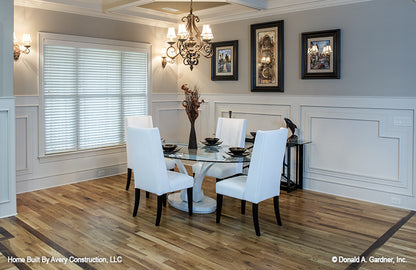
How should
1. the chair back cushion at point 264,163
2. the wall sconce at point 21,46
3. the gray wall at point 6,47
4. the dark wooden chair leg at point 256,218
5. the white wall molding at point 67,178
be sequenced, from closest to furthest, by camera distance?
the chair back cushion at point 264,163 → the dark wooden chair leg at point 256,218 → the gray wall at point 6,47 → the wall sconce at point 21,46 → the white wall molding at point 67,178

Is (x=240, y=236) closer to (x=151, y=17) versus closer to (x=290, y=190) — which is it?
(x=290, y=190)

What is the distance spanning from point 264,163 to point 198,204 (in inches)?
44.9

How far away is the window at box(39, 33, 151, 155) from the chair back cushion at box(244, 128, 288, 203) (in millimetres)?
3083

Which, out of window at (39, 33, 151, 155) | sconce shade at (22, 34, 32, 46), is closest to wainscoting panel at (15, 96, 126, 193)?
window at (39, 33, 151, 155)

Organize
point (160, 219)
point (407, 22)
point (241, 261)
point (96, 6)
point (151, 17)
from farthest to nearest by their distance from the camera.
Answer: point (151, 17) < point (96, 6) < point (407, 22) < point (160, 219) < point (241, 261)

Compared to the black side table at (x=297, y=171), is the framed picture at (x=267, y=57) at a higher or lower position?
higher

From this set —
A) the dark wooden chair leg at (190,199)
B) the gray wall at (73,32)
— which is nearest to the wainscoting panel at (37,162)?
the gray wall at (73,32)

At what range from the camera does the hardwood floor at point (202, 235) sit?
10.0ft

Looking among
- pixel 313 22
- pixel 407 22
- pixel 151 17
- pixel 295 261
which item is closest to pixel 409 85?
pixel 407 22

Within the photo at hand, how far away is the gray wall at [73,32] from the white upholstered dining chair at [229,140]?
6.53ft

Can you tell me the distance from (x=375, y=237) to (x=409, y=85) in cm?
184

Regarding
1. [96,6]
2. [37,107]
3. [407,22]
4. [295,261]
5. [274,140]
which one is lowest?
[295,261]

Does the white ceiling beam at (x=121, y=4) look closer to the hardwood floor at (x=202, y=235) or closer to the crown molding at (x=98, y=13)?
the crown molding at (x=98, y=13)

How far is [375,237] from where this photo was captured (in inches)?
141
